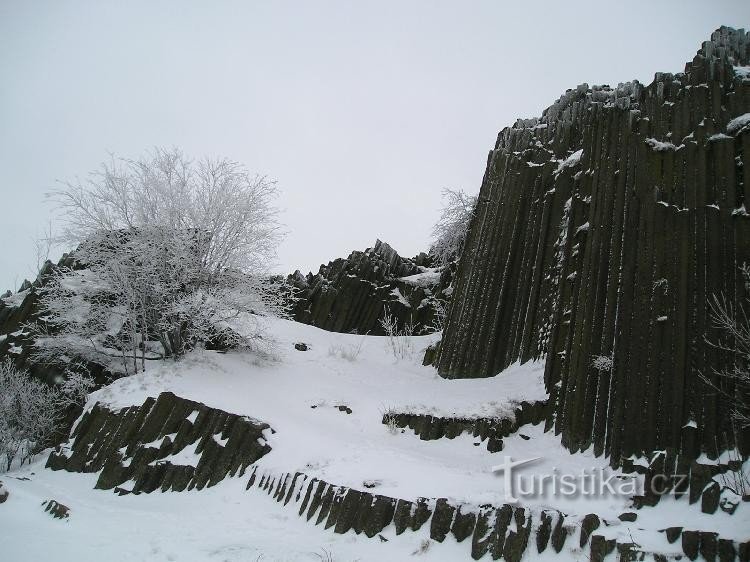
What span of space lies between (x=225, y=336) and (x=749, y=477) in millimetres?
14514

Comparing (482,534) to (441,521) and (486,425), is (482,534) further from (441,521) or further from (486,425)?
(486,425)

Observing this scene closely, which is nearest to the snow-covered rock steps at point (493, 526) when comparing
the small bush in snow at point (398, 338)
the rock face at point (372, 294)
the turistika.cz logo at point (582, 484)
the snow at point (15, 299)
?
the turistika.cz logo at point (582, 484)

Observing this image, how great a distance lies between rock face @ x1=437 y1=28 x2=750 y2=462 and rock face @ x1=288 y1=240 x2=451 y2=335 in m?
9.87

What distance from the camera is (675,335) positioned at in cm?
829

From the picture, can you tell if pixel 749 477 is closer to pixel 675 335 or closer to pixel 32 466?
pixel 675 335

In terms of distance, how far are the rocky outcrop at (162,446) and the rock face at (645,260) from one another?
22.5ft

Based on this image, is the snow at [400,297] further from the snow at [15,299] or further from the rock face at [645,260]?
the snow at [15,299]

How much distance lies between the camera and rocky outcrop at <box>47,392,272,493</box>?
34.9ft

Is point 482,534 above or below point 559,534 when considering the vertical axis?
below

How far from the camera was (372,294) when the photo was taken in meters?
23.8

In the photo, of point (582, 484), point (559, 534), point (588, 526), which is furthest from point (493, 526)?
point (582, 484)

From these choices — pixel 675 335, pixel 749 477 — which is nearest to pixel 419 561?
pixel 749 477

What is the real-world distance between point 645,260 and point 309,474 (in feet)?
24.4

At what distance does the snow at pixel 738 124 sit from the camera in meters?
8.66
